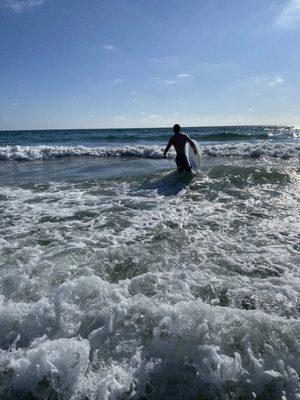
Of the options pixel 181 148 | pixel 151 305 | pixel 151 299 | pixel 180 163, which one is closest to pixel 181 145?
pixel 181 148

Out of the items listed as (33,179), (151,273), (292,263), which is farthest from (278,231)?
(33,179)

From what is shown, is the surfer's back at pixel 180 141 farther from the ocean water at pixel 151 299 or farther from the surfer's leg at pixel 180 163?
the ocean water at pixel 151 299

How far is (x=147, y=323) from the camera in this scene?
3617mm

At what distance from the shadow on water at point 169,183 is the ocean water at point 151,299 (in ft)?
4.41

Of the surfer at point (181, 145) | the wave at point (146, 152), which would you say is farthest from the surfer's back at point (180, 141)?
the wave at point (146, 152)

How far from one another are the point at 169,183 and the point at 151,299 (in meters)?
7.22

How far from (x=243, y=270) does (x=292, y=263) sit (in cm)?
73

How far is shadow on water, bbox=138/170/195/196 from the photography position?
33.0 ft

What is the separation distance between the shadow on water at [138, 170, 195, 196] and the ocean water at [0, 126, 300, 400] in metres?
1.34

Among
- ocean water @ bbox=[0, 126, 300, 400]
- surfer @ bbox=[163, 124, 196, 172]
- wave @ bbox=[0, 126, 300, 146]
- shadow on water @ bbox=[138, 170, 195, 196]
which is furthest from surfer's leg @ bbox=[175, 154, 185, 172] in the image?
wave @ bbox=[0, 126, 300, 146]

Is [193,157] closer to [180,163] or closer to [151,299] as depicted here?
[180,163]

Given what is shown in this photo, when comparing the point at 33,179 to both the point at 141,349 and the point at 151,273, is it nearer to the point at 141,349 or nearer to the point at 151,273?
the point at 151,273

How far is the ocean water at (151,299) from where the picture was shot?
2996mm

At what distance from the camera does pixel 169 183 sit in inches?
435
